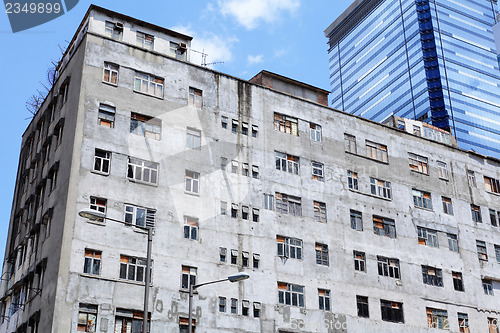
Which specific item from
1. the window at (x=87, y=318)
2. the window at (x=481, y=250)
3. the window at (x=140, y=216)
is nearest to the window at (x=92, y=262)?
the window at (x=87, y=318)

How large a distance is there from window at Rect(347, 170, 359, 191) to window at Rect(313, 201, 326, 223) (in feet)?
10.8

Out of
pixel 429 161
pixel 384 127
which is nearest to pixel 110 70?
pixel 384 127

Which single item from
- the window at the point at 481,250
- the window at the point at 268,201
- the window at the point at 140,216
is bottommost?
the window at the point at 140,216

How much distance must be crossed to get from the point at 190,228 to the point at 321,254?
9908 millimetres

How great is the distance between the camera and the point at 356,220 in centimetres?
4797

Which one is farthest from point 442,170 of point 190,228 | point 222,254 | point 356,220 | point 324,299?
point 190,228

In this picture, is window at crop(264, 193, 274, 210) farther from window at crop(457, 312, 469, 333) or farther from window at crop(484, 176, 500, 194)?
window at crop(484, 176, 500, 194)

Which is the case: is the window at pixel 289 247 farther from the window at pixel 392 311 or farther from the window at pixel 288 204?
the window at pixel 392 311

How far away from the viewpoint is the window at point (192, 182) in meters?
42.0

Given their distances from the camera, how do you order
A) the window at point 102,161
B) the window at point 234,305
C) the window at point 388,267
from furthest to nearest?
the window at point 388,267 → the window at point 234,305 → the window at point 102,161

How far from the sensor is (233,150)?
1758 inches

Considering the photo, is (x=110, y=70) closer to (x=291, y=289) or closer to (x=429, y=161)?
(x=291, y=289)

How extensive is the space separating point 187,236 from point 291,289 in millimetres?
7876

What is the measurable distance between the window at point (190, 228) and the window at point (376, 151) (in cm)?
1681
